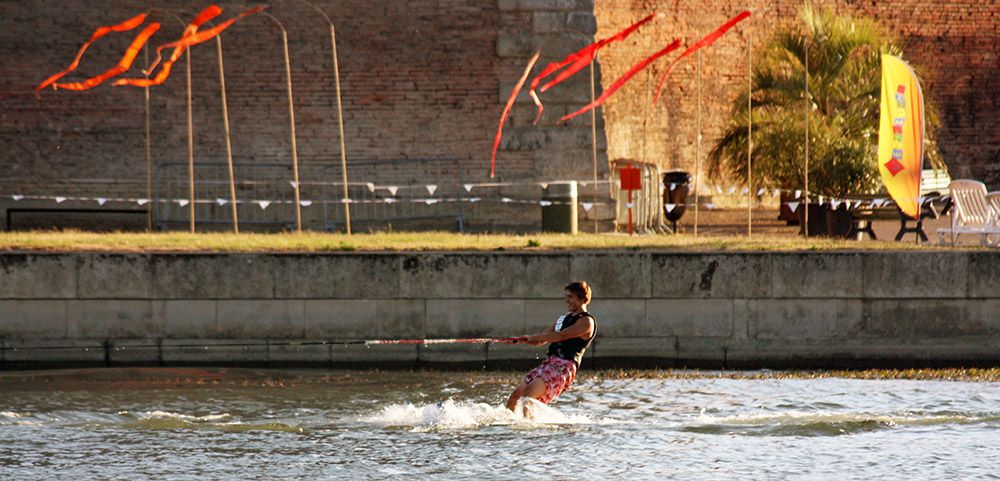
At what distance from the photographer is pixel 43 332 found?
1694 centimetres

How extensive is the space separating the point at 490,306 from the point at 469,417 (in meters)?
3.01

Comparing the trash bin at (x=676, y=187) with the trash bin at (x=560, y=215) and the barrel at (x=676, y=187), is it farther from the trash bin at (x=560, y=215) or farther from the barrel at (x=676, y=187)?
the trash bin at (x=560, y=215)

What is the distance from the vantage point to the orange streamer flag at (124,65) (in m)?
21.8

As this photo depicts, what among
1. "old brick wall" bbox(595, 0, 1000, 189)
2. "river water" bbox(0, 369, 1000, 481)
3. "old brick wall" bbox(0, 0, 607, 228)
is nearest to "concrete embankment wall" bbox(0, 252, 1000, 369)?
"river water" bbox(0, 369, 1000, 481)

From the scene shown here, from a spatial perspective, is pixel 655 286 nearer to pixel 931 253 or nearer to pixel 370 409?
pixel 931 253

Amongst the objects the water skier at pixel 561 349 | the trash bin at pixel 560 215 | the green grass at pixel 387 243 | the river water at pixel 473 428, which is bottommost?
the river water at pixel 473 428

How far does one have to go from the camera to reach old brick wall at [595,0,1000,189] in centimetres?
2934

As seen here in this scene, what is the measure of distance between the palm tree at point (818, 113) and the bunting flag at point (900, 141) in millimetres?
6139

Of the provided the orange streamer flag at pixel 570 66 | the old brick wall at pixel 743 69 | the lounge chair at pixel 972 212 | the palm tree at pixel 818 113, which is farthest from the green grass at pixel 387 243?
the old brick wall at pixel 743 69

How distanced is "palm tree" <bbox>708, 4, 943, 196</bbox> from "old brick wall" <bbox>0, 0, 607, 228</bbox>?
3918mm

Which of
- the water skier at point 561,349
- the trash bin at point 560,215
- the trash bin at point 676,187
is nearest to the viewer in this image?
the water skier at point 561,349

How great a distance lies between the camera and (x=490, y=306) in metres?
17.1

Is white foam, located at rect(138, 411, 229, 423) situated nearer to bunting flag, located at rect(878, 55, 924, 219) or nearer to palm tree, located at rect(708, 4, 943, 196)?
bunting flag, located at rect(878, 55, 924, 219)

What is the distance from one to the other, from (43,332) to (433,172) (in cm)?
851
